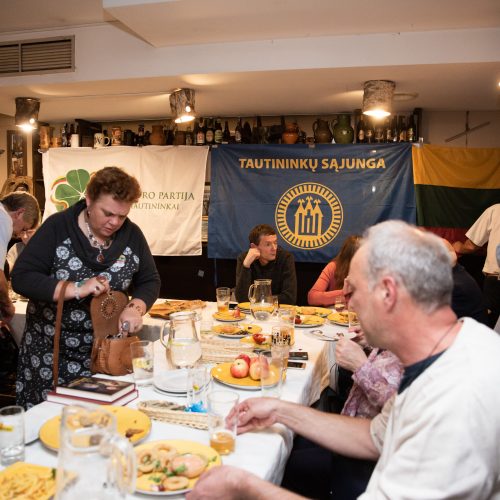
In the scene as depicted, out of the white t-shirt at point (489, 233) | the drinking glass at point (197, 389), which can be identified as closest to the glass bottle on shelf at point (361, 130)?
the white t-shirt at point (489, 233)

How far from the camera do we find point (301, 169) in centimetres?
541

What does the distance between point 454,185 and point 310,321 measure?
119 inches

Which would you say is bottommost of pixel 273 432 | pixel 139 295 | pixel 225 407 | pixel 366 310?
pixel 273 432

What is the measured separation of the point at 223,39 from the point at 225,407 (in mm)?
3383

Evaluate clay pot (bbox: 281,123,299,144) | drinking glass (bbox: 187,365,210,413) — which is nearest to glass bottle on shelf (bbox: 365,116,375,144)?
clay pot (bbox: 281,123,299,144)

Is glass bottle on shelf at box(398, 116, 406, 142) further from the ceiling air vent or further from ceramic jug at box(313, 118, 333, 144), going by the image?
the ceiling air vent

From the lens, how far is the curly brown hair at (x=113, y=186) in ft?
7.27

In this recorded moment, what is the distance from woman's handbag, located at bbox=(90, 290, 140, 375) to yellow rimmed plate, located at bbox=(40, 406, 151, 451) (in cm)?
38

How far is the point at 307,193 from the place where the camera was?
17.8 ft

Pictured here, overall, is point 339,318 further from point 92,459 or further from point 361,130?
point 361,130

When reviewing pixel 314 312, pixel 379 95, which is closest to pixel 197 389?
pixel 314 312

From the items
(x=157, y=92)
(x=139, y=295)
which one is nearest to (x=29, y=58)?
(x=157, y=92)

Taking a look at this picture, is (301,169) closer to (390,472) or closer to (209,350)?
(209,350)

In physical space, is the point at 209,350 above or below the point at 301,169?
below
